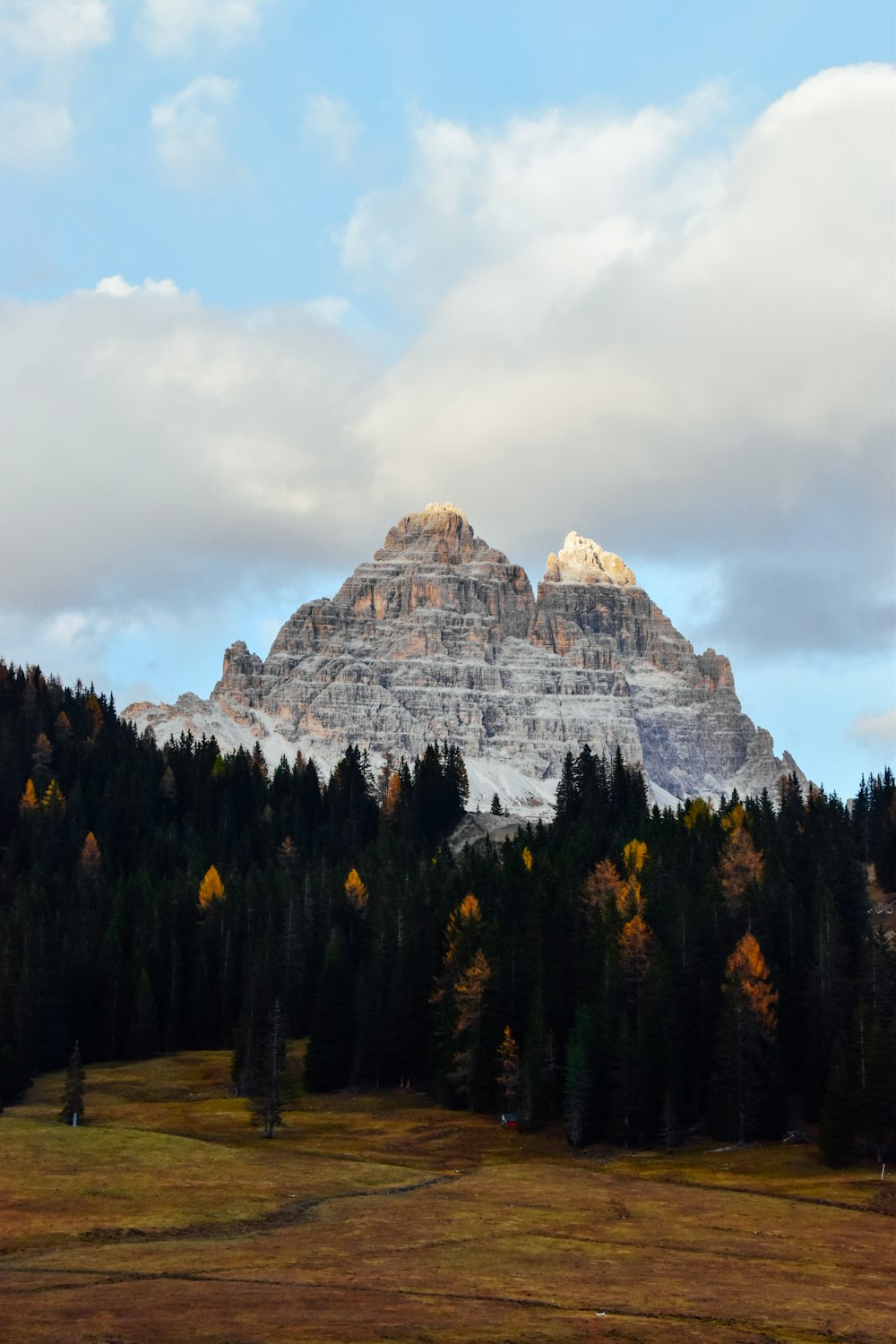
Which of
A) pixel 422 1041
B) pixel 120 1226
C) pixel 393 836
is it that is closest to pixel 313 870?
pixel 393 836

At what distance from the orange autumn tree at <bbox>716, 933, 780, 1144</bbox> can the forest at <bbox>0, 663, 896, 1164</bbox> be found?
16cm

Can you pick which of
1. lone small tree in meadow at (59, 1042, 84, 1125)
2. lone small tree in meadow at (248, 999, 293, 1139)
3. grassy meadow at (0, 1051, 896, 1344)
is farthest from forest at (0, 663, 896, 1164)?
lone small tree in meadow at (59, 1042, 84, 1125)

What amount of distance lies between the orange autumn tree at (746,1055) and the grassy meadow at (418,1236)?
3.10 m

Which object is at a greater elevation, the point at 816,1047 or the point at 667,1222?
the point at 816,1047

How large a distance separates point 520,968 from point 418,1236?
48.3 m

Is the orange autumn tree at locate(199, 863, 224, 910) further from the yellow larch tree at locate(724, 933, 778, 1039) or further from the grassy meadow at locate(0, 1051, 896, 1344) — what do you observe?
the yellow larch tree at locate(724, 933, 778, 1039)

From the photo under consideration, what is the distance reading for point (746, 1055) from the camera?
3393 inches

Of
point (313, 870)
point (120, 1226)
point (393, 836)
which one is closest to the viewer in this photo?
point (120, 1226)

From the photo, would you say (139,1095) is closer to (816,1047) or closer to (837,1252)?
(816,1047)

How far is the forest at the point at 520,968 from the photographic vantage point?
285ft

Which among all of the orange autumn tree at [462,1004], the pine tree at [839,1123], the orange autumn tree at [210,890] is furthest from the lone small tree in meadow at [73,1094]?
the orange autumn tree at [210,890]

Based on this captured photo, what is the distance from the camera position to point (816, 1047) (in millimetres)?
89062

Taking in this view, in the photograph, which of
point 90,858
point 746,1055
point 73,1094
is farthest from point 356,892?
point 746,1055

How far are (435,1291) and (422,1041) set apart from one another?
212ft
